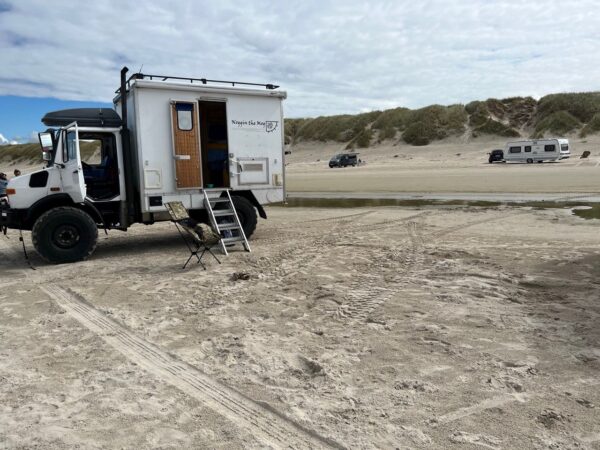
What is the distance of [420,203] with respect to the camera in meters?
16.9

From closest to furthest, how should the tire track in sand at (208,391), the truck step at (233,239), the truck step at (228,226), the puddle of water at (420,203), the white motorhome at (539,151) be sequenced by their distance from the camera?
the tire track in sand at (208,391)
the truck step at (233,239)
the truck step at (228,226)
the puddle of water at (420,203)
the white motorhome at (539,151)

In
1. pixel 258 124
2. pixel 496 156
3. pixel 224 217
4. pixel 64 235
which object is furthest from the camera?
pixel 496 156

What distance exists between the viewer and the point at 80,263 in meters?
8.83

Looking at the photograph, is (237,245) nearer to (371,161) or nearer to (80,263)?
(80,263)

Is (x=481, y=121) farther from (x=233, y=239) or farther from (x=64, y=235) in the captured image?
(x=64, y=235)

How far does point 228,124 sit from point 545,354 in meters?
7.65

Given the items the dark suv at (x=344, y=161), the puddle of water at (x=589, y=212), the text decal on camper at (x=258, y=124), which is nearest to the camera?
the text decal on camper at (x=258, y=124)

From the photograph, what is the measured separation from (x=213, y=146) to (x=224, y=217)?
1.97 m

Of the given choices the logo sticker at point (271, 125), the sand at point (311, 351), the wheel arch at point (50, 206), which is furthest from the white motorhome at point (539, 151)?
the wheel arch at point (50, 206)

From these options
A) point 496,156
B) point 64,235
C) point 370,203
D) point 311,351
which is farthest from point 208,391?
point 496,156

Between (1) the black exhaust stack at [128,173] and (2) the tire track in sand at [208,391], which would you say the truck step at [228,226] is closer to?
(1) the black exhaust stack at [128,173]

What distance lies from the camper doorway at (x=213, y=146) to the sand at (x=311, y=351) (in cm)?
298

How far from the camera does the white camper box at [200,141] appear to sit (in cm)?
939

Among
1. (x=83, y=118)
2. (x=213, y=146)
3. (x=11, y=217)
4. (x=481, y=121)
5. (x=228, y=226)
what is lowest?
(x=228, y=226)
